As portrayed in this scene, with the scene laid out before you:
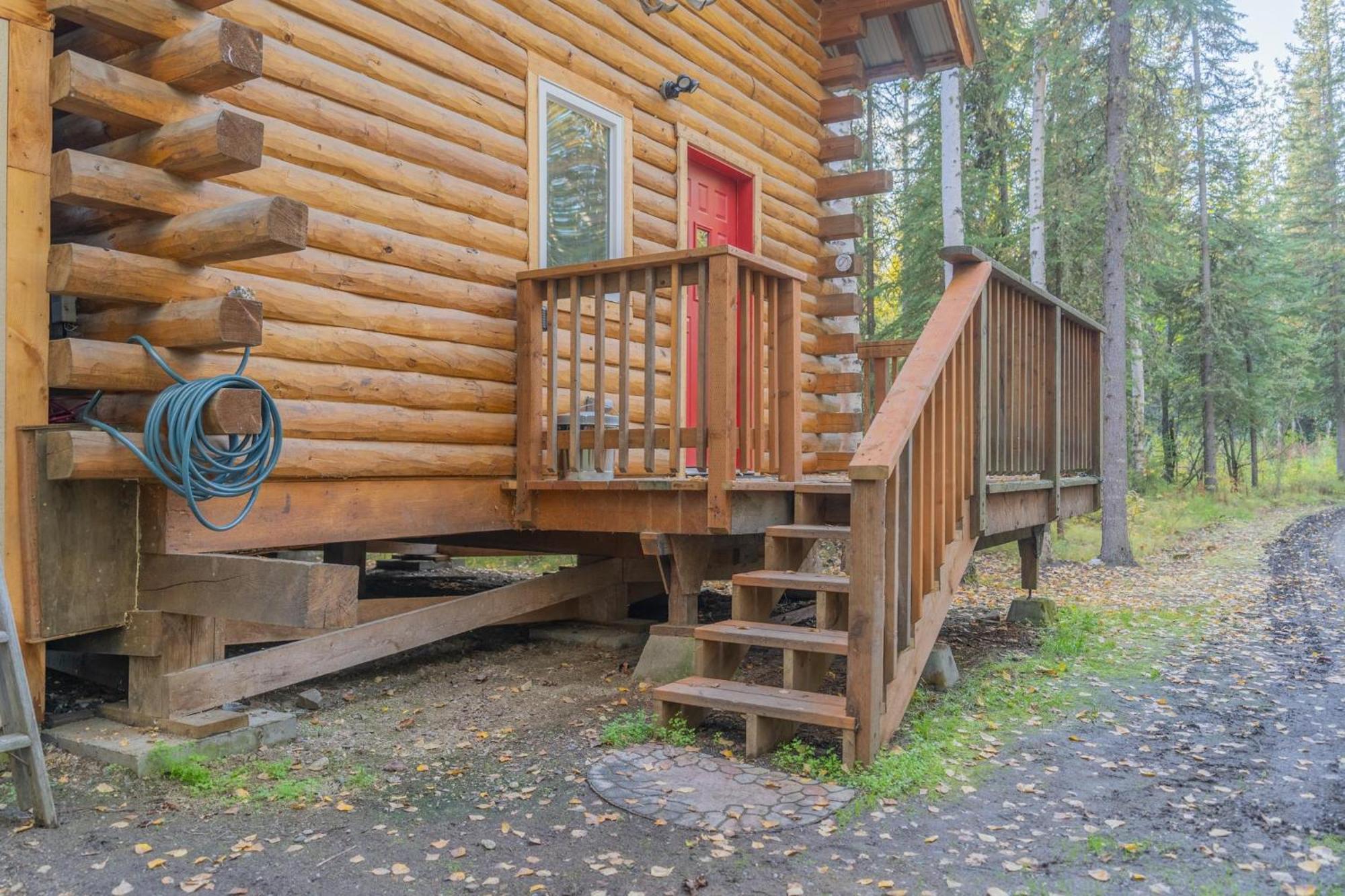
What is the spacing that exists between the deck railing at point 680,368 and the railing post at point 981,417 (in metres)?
0.95

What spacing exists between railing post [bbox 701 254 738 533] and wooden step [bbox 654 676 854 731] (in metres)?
0.94

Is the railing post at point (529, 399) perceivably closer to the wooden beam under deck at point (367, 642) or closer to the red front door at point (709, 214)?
the wooden beam under deck at point (367, 642)

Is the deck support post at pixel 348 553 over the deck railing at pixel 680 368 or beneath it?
beneath

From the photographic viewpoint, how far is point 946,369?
4488 mm

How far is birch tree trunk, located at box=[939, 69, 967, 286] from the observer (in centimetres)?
1252

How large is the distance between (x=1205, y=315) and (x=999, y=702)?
2093cm

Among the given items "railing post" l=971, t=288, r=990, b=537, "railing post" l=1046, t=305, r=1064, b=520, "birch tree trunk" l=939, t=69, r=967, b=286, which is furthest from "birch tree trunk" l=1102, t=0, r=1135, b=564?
"railing post" l=971, t=288, r=990, b=537

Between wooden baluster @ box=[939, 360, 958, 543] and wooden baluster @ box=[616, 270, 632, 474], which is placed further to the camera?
wooden baluster @ box=[616, 270, 632, 474]

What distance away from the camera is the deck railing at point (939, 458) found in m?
3.67

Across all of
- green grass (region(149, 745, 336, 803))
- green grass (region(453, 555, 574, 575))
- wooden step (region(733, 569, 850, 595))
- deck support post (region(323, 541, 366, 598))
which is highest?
wooden step (region(733, 569, 850, 595))

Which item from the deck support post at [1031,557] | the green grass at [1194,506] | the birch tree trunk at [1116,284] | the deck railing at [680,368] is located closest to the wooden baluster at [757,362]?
the deck railing at [680,368]

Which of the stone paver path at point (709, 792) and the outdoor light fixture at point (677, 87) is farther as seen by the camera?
the outdoor light fixture at point (677, 87)

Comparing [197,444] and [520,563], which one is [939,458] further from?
[520,563]

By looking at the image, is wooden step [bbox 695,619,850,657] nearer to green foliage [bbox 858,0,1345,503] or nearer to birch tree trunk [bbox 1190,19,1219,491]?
green foliage [bbox 858,0,1345,503]
